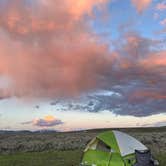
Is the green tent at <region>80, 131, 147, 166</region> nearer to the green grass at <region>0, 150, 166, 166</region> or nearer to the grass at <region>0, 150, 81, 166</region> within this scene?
the green grass at <region>0, 150, 166, 166</region>

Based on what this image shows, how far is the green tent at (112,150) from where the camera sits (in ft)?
69.2

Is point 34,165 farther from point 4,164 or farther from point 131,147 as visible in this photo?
point 131,147

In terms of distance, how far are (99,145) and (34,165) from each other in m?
9.94

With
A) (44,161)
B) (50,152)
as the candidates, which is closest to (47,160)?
(44,161)

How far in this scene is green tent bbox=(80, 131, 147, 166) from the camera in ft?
69.2

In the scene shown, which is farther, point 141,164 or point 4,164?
point 4,164

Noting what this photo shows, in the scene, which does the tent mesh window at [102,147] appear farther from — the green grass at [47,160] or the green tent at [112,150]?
the green grass at [47,160]

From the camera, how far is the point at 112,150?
21.3 metres

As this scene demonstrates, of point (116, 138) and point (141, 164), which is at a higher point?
point (116, 138)

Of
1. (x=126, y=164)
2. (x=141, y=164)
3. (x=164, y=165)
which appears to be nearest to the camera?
(x=141, y=164)

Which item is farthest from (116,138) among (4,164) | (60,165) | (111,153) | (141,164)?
(4,164)

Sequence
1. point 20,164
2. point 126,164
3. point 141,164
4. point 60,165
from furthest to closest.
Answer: point 20,164
point 60,165
point 126,164
point 141,164

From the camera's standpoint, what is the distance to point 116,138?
2142cm

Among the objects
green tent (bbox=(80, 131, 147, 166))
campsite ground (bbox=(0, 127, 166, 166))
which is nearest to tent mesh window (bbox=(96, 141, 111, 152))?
green tent (bbox=(80, 131, 147, 166))
